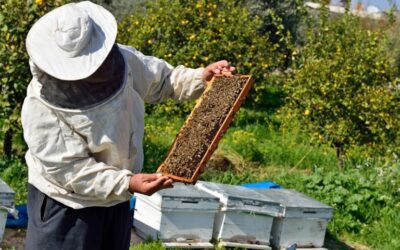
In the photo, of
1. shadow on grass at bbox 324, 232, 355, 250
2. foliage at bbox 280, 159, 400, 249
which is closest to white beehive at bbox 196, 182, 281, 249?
shadow on grass at bbox 324, 232, 355, 250

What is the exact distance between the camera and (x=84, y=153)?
232 cm

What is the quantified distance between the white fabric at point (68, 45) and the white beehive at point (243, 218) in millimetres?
2276

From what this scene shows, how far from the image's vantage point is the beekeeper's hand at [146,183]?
2.28 meters

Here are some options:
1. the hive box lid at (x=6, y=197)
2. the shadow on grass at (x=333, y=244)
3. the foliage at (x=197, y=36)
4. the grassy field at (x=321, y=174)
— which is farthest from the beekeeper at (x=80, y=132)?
the foliage at (x=197, y=36)

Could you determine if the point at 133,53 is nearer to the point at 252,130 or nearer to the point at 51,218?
the point at 51,218

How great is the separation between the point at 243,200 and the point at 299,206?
43 centimetres

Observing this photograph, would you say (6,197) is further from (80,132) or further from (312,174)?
(312,174)

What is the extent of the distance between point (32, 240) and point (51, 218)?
0.14 metres

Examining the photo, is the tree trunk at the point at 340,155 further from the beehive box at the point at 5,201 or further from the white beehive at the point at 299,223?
the beehive box at the point at 5,201

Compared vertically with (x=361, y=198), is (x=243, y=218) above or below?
above

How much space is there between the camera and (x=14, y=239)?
4188mm

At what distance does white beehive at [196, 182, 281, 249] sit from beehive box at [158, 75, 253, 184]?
1.68 meters

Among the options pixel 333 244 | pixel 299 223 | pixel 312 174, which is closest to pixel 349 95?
pixel 312 174

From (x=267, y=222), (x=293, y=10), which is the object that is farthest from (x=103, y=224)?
(x=293, y=10)
